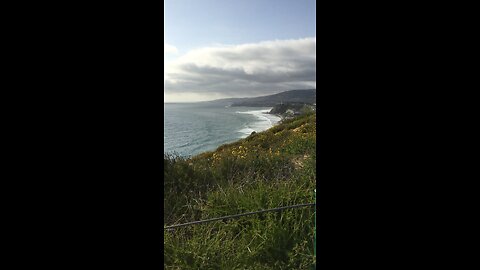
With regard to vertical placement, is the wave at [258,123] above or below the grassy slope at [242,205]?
above

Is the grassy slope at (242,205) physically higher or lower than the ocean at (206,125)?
lower

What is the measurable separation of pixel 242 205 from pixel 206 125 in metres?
0.77

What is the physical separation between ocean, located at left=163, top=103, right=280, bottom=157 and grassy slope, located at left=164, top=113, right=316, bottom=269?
27cm

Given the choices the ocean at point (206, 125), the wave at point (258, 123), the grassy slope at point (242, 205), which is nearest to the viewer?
the grassy slope at point (242, 205)

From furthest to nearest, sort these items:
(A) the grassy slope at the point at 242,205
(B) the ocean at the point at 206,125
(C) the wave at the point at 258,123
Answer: (C) the wave at the point at 258,123
(B) the ocean at the point at 206,125
(A) the grassy slope at the point at 242,205

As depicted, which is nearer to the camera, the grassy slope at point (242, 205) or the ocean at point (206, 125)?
the grassy slope at point (242, 205)

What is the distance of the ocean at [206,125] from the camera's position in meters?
2.65

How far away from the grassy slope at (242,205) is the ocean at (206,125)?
265 millimetres

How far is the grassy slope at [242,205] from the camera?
2.16m

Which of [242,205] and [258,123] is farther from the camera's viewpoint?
[258,123]

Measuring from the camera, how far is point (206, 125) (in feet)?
9.82

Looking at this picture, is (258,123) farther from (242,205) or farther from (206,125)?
(242,205)
